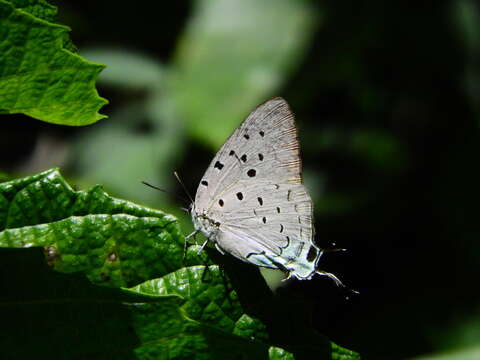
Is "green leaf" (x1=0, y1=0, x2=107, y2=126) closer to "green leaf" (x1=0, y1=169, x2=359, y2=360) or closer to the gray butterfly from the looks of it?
"green leaf" (x1=0, y1=169, x2=359, y2=360)

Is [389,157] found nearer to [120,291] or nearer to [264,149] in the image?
[264,149]

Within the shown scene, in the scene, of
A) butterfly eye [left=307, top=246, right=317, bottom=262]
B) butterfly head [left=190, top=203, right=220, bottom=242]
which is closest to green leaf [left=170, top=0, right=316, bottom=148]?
butterfly head [left=190, top=203, right=220, bottom=242]

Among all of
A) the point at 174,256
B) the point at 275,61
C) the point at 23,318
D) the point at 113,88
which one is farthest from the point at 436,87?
the point at 23,318

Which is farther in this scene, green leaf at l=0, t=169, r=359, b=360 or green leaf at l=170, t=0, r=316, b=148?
green leaf at l=170, t=0, r=316, b=148

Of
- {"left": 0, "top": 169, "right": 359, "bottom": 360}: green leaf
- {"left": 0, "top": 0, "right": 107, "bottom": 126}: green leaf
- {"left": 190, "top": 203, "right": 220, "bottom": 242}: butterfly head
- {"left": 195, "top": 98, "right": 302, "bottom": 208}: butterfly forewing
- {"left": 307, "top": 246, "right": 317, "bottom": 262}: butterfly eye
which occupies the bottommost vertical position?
{"left": 190, "top": 203, "right": 220, "bottom": 242}: butterfly head

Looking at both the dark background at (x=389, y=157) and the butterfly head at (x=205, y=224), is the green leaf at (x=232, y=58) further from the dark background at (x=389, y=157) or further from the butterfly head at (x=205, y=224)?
the butterfly head at (x=205, y=224)

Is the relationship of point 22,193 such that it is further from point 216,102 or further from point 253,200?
point 216,102
